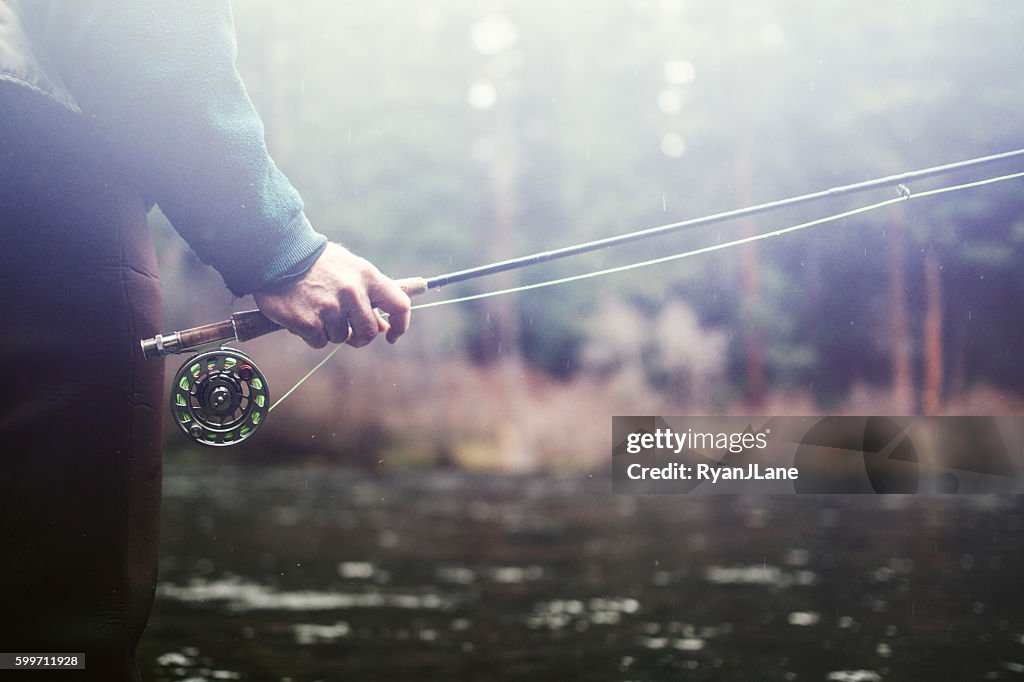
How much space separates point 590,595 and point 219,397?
10.6 feet

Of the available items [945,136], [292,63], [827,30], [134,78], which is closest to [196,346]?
[134,78]

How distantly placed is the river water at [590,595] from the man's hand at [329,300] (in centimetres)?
196

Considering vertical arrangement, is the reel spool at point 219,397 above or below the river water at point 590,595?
above

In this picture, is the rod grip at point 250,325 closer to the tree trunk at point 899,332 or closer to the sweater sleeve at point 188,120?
the sweater sleeve at point 188,120

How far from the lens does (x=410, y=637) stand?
3799 mm

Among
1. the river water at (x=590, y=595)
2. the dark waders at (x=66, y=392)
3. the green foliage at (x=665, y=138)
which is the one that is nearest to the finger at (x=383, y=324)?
the dark waders at (x=66, y=392)

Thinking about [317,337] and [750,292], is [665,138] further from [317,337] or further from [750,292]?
[317,337]

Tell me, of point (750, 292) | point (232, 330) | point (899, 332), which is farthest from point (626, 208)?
point (232, 330)

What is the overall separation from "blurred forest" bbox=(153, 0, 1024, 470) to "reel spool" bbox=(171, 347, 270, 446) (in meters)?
12.4

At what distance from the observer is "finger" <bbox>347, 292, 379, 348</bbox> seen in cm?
141

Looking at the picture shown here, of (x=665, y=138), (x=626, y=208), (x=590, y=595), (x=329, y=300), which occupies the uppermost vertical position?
(x=665, y=138)

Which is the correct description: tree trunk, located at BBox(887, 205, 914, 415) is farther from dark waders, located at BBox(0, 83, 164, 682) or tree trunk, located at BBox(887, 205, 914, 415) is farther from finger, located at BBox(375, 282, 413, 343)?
dark waders, located at BBox(0, 83, 164, 682)

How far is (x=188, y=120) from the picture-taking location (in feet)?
4.34

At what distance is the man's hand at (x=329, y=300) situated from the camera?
140 centimetres
